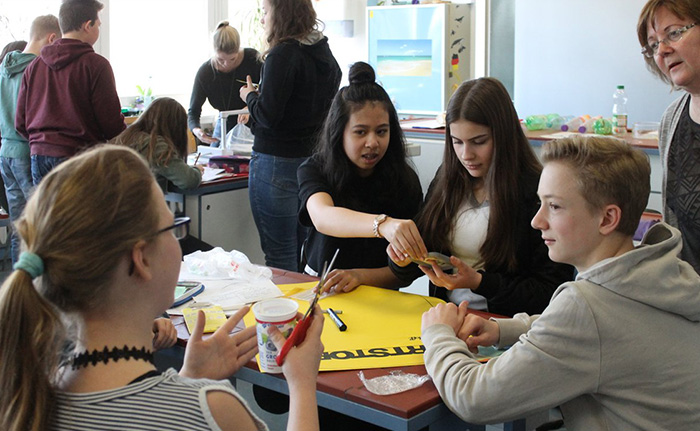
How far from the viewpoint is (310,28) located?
124 inches

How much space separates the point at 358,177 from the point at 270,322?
1022mm

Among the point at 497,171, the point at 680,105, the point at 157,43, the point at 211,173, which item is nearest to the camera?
the point at 680,105

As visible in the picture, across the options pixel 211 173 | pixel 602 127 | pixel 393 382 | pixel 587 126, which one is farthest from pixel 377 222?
pixel 587 126

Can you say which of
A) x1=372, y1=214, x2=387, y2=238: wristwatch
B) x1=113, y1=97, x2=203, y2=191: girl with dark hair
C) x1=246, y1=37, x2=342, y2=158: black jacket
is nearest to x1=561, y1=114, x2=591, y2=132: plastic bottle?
x1=246, y1=37, x2=342, y2=158: black jacket

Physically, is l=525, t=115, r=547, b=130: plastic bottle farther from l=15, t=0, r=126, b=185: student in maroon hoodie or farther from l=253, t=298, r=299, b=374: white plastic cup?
l=253, t=298, r=299, b=374: white plastic cup

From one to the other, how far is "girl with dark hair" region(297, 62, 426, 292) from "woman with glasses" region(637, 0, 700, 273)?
0.75m

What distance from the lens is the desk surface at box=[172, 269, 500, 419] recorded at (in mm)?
1307

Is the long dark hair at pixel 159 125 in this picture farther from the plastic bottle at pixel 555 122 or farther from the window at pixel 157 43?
the window at pixel 157 43

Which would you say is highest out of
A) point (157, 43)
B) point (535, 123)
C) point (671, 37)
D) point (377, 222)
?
point (157, 43)

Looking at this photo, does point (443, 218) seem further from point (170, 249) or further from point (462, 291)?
point (170, 249)

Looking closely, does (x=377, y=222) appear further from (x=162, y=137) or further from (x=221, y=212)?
(x=221, y=212)

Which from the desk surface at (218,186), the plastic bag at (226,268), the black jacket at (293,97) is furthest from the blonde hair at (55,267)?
the desk surface at (218,186)

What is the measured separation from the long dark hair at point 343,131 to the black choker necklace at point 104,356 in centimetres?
126

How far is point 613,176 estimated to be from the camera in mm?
1349
